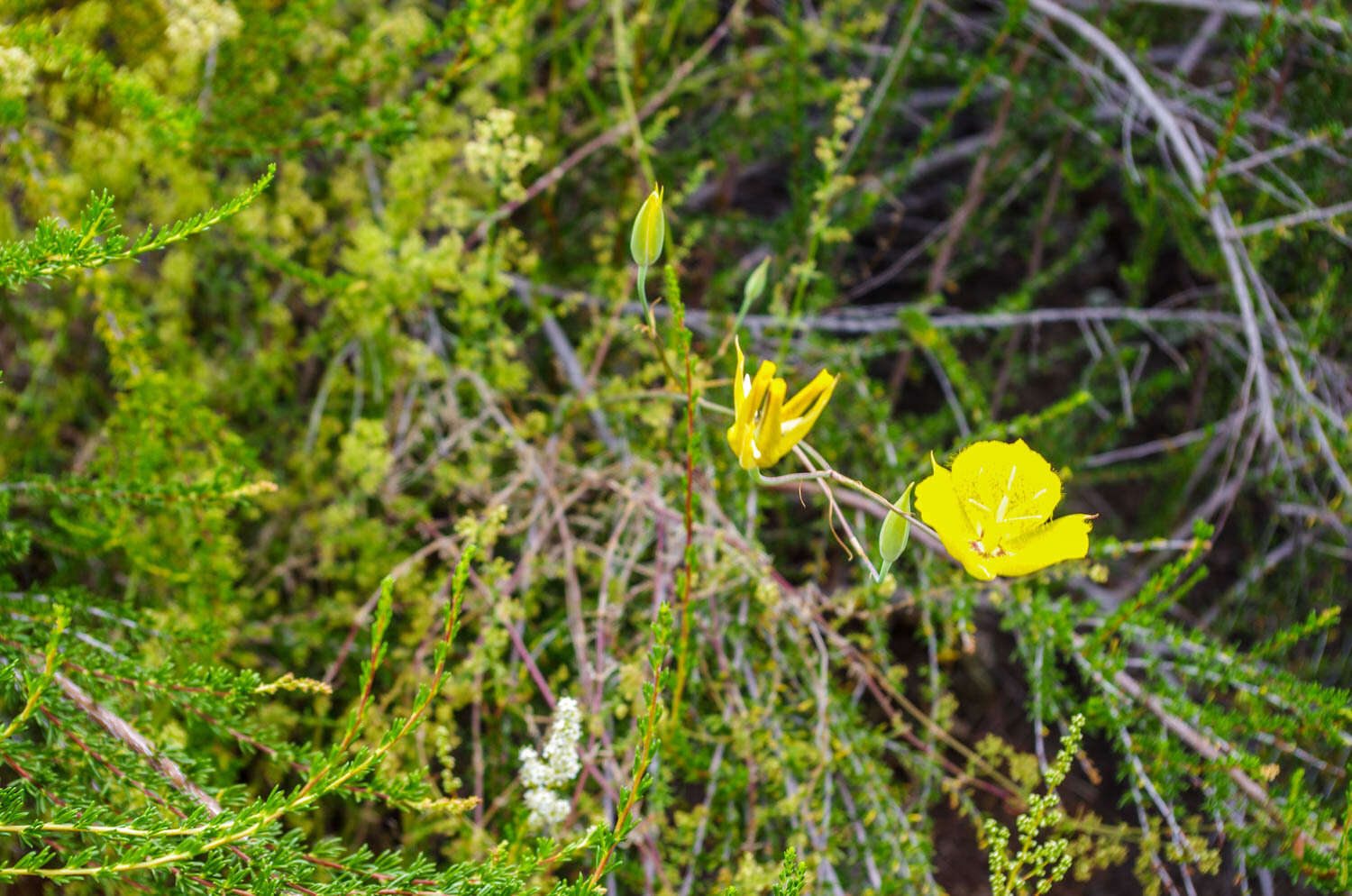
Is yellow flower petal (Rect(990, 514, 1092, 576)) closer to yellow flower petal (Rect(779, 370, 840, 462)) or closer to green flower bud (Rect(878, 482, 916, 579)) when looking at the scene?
green flower bud (Rect(878, 482, 916, 579))

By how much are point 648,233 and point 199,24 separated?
2.37 ft

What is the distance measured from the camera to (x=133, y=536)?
103 cm

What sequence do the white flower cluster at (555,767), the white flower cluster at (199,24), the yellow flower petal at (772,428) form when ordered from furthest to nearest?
the white flower cluster at (199,24) → the white flower cluster at (555,767) → the yellow flower petal at (772,428)

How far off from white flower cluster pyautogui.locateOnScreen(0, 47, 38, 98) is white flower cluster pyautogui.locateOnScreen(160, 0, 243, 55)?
167 millimetres

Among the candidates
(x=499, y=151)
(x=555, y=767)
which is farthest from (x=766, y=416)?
(x=499, y=151)

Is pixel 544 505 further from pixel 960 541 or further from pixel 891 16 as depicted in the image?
pixel 891 16

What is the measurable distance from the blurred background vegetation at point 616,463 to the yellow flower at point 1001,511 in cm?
10

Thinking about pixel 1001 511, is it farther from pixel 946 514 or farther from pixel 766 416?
pixel 766 416

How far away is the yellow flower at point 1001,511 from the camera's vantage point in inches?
27.9

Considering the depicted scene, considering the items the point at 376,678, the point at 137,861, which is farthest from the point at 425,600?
the point at 137,861

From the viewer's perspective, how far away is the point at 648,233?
0.70m

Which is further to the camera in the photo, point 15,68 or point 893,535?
point 15,68

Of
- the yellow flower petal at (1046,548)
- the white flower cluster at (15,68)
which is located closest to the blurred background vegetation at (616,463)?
the white flower cluster at (15,68)

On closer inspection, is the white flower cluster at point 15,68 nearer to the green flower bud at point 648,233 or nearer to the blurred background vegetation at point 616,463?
the blurred background vegetation at point 616,463
